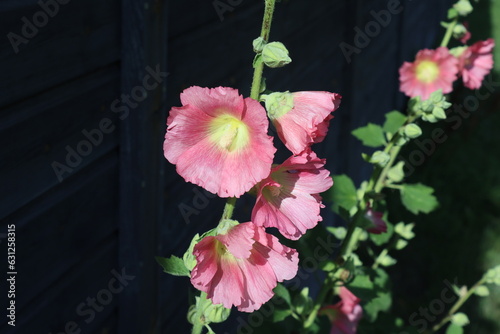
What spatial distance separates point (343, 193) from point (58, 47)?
0.88 meters

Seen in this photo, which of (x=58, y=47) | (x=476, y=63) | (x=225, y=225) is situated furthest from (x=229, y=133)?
(x=476, y=63)

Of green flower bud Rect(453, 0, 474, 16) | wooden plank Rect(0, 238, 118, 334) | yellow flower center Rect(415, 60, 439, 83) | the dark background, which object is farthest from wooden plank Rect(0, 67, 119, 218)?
green flower bud Rect(453, 0, 474, 16)

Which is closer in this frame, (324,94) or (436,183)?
(324,94)

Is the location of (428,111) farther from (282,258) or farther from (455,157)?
(455,157)

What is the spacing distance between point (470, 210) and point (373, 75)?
40.7 inches

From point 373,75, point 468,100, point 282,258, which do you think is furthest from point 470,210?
point 282,258

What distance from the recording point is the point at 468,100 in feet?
18.3

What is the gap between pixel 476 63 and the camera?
2.19 m

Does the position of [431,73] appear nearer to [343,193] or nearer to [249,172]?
[343,193]

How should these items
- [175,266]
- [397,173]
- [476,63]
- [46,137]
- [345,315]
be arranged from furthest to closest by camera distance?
[476,63]
[345,315]
[397,173]
[46,137]
[175,266]

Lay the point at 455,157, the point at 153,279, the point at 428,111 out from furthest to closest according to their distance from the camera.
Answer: the point at 455,157
the point at 153,279
the point at 428,111

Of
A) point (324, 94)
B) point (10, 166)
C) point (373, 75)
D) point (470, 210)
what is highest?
point (10, 166)

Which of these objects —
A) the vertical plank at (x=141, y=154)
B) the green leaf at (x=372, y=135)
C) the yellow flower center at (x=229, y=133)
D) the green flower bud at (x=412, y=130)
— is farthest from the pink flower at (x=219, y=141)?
the green leaf at (x=372, y=135)

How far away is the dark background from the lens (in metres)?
1.10
